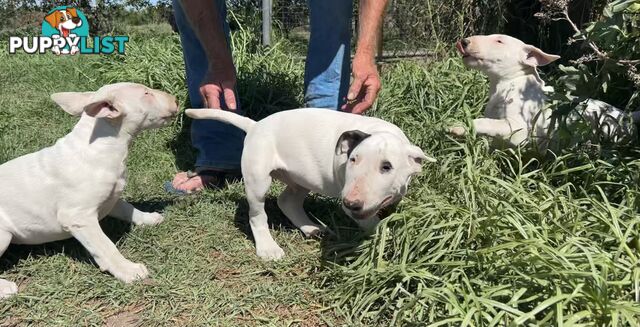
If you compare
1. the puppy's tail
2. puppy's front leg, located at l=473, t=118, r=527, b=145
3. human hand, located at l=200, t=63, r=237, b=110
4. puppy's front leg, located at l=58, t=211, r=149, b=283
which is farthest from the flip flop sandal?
puppy's front leg, located at l=473, t=118, r=527, b=145

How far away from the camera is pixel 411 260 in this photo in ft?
7.86

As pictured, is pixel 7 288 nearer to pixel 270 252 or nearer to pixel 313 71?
pixel 270 252

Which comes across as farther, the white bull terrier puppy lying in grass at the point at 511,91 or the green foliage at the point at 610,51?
the white bull terrier puppy lying in grass at the point at 511,91

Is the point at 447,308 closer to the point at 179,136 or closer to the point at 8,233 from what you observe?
the point at 8,233

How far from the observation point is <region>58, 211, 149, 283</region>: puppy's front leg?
2.55 metres

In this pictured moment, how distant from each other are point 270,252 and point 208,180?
118 centimetres

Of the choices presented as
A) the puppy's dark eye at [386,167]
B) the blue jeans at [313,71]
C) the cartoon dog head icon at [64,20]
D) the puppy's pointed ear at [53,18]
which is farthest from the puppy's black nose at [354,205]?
the puppy's pointed ear at [53,18]

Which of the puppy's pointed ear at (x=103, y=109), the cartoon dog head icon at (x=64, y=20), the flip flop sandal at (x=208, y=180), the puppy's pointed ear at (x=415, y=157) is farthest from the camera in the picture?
the cartoon dog head icon at (x=64, y=20)

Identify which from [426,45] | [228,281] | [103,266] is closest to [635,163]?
[228,281]

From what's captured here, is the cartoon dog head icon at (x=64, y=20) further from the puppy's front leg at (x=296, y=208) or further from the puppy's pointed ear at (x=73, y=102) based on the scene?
the puppy's front leg at (x=296, y=208)

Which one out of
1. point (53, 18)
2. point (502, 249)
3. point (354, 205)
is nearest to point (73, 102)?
point (354, 205)

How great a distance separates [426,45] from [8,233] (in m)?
5.10

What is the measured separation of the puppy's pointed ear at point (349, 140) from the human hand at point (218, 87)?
1.04 metres

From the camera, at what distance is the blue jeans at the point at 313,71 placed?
12.1 feet
